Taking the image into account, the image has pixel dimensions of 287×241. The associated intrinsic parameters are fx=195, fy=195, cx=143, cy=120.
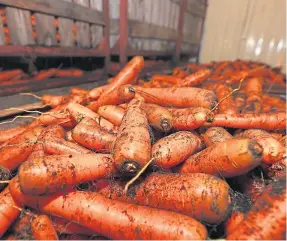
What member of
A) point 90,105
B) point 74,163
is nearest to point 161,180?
point 74,163

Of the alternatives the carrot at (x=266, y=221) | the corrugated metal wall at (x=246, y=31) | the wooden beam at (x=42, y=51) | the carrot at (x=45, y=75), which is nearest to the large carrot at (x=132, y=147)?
the carrot at (x=266, y=221)

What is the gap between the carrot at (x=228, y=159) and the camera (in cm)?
109

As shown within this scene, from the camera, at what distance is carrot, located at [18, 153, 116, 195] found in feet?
3.53

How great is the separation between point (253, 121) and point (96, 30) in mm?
2882

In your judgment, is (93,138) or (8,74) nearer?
(93,138)

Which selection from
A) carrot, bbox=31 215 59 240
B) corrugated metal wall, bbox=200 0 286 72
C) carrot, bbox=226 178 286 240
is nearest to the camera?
carrot, bbox=226 178 286 240

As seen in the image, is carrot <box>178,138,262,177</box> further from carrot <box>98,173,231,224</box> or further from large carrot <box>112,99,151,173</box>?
large carrot <box>112,99,151,173</box>

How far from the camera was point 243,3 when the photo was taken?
690 centimetres

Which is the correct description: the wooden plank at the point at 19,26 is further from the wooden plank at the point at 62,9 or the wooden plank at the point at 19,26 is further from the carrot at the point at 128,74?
the carrot at the point at 128,74

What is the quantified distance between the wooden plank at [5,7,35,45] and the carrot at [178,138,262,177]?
2524 millimetres

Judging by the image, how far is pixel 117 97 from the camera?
1.89m

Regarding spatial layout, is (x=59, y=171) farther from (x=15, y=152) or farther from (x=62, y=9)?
(x=62, y=9)

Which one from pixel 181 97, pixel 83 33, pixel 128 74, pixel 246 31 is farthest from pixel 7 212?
pixel 246 31

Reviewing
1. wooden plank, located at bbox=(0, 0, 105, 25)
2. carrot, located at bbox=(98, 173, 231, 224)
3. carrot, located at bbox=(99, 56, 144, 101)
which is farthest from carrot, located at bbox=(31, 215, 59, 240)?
wooden plank, located at bbox=(0, 0, 105, 25)
